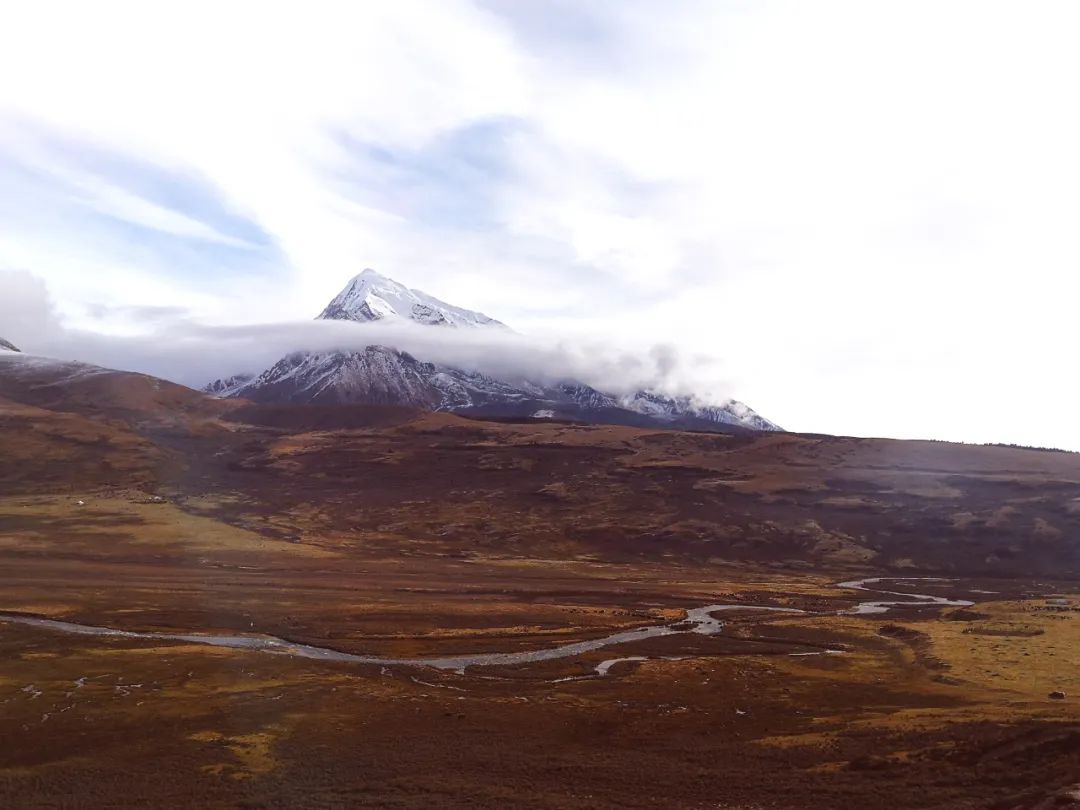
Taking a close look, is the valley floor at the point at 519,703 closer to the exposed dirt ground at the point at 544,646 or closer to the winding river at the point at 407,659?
the exposed dirt ground at the point at 544,646

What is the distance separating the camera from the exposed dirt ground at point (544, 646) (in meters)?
34.2

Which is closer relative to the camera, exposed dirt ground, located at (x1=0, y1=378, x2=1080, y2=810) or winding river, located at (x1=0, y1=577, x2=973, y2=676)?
exposed dirt ground, located at (x1=0, y1=378, x2=1080, y2=810)

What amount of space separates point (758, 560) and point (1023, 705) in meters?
106

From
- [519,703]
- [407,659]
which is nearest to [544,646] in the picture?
[407,659]

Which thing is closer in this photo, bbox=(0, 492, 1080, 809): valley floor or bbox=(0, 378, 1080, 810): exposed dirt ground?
bbox=(0, 492, 1080, 809): valley floor

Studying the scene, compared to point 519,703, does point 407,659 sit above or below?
below

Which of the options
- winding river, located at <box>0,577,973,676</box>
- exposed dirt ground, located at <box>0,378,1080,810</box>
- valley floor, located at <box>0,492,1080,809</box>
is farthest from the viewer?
winding river, located at <box>0,577,973,676</box>

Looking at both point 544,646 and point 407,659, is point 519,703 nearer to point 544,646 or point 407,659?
point 407,659

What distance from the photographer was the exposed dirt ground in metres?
34.2

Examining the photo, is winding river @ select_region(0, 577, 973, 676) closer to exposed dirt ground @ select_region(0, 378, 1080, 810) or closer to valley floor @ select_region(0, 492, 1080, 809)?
valley floor @ select_region(0, 492, 1080, 809)

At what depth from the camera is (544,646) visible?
218 feet

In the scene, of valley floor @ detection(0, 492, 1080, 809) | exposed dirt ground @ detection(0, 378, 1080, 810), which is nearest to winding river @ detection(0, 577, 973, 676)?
valley floor @ detection(0, 492, 1080, 809)

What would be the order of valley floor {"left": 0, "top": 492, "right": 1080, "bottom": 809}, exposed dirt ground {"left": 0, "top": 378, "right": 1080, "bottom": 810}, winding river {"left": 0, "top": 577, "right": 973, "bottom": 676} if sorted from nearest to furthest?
valley floor {"left": 0, "top": 492, "right": 1080, "bottom": 809} < exposed dirt ground {"left": 0, "top": 378, "right": 1080, "bottom": 810} < winding river {"left": 0, "top": 577, "right": 973, "bottom": 676}

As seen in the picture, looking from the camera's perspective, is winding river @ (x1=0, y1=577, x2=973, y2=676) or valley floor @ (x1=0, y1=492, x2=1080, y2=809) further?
winding river @ (x1=0, y1=577, x2=973, y2=676)
